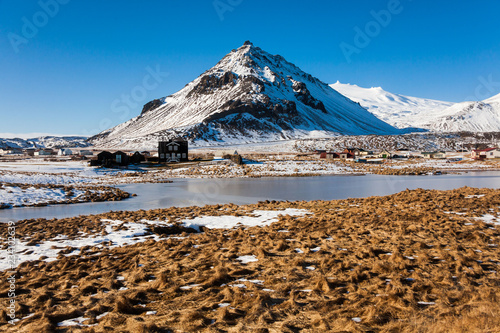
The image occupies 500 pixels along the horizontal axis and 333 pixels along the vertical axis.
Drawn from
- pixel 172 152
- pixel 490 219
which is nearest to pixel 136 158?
pixel 172 152

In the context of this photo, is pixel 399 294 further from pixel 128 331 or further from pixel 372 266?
pixel 128 331

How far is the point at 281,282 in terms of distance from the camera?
7473 mm

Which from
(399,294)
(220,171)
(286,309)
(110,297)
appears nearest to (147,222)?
(110,297)

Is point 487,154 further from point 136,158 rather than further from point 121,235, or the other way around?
point 121,235

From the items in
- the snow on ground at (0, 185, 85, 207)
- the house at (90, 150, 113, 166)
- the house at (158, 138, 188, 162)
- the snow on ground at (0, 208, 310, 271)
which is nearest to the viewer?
the snow on ground at (0, 208, 310, 271)

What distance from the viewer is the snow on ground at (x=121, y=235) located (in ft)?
34.8

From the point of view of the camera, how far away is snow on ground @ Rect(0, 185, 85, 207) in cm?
2309

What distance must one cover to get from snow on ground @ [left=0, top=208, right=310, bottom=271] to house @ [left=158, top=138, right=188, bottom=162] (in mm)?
65155

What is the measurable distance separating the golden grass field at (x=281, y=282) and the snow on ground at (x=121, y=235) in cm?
62

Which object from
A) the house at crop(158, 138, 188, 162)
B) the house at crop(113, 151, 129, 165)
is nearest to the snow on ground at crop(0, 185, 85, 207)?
the house at crop(113, 151, 129, 165)

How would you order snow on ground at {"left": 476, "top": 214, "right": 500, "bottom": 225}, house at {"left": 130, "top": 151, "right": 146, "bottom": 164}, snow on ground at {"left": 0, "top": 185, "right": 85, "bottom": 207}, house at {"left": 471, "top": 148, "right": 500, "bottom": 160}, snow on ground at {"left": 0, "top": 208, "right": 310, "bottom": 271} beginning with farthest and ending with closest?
1. house at {"left": 471, "top": 148, "right": 500, "bottom": 160}
2. house at {"left": 130, "top": 151, "right": 146, "bottom": 164}
3. snow on ground at {"left": 0, "top": 185, "right": 85, "bottom": 207}
4. snow on ground at {"left": 476, "top": 214, "right": 500, "bottom": 225}
5. snow on ground at {"left": 0, "top": 208, "right": 310, "bottom": 271}

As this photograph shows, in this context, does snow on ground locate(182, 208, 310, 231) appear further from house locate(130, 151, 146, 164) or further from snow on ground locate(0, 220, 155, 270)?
house locate(130, 151, 146, 164)

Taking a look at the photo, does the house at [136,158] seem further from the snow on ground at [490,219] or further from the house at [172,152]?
the snow on ground at [490,219]

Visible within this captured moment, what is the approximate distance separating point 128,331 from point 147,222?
31.4 ft
